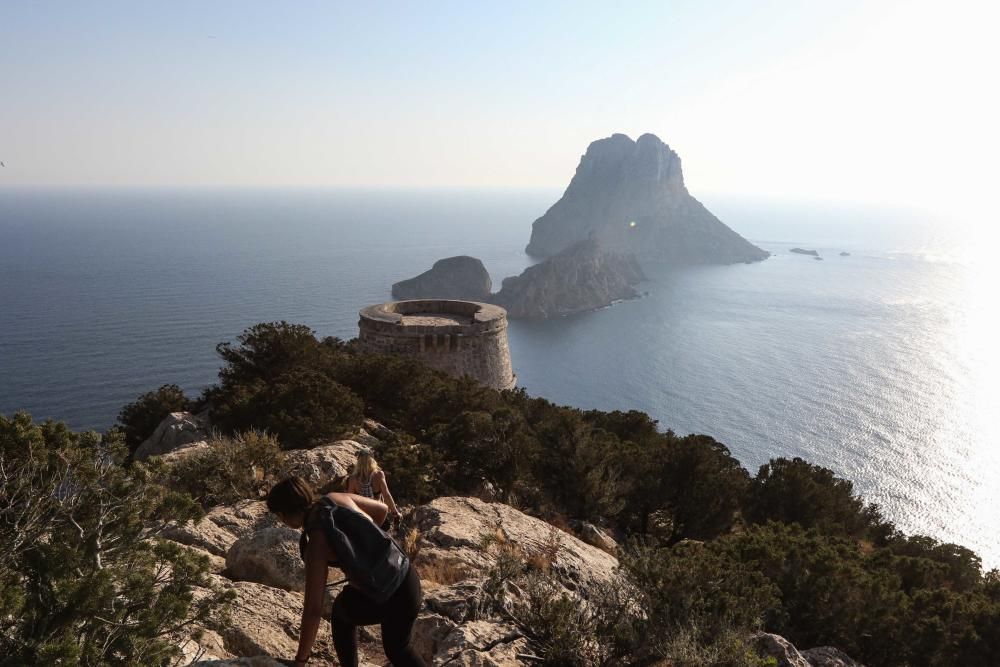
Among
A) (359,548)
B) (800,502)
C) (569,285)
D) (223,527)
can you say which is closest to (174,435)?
(223,527)

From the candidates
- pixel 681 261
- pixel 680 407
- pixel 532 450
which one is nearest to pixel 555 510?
pixel 532 450

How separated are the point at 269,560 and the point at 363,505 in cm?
275

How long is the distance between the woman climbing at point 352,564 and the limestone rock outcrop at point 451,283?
12487cm

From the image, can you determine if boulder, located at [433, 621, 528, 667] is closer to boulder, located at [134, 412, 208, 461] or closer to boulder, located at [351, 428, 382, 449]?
boulder, located at [351, 428, 382, 449]

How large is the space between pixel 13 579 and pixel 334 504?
1.88m

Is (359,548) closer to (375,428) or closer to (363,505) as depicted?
(363,505)

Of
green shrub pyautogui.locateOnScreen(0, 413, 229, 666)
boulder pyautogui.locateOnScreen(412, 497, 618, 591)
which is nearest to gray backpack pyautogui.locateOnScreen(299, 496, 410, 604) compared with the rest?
green shrub pyautogui.locateOnScreen(0, 413, 229, 666)

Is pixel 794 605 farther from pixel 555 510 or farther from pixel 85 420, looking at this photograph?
pixel 85 420

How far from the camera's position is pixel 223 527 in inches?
291

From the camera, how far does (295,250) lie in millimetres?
172875

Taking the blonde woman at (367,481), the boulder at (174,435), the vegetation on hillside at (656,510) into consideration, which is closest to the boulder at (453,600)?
the vegetation on hillside at (656,510)

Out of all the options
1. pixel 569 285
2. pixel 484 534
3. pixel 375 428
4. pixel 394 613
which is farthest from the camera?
pixel 569 285

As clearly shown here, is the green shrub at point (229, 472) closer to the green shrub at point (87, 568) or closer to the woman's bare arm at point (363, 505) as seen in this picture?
the green shrub at point (87, 568)

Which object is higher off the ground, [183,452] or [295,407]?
[295,407]
